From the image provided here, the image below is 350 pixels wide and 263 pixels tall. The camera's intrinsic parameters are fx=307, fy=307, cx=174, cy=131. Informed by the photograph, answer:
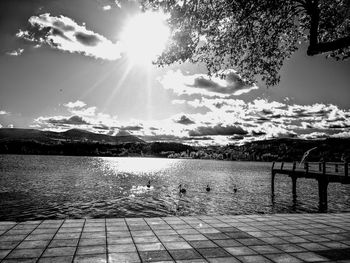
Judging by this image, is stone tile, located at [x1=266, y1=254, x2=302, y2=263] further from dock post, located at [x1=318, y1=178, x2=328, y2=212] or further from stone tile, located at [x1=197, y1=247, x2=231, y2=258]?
dock post, located at [x1=318, y1=178, x2=328, y2=212]

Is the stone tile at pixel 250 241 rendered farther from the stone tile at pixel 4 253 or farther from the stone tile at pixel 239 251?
the stone tile at pixel 4 253

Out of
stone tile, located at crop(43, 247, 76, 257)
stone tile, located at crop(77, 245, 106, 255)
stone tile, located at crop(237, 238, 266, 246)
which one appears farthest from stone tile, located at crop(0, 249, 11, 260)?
stone tile, located at crop(237, 238, 266, 246)

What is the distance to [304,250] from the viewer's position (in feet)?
24.2

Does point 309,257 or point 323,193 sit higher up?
point 309,257

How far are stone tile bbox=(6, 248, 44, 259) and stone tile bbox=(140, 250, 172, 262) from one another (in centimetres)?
222

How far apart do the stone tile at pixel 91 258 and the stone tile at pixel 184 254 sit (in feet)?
4.89

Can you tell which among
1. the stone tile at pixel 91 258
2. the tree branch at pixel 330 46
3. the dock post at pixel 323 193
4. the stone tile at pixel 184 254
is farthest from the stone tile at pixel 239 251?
the dock post at pixel 323 193

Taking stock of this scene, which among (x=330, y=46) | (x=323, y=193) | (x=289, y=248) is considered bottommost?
(x=323, y=193)

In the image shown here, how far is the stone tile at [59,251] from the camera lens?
654 cm

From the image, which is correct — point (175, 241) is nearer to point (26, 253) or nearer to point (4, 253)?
point (26, 253)

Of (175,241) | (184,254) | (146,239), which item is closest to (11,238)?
(146,239)

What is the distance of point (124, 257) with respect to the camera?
21.2 feet

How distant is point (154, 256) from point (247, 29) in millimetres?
10393

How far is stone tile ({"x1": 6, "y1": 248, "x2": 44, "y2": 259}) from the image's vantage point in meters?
6.38
